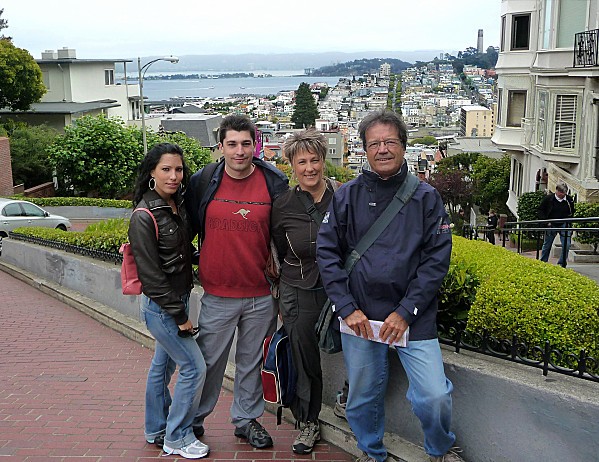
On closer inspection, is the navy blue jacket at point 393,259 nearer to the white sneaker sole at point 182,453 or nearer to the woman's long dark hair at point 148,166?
the woman's long dark hair at point 148,166

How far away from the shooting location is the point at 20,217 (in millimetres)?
19344

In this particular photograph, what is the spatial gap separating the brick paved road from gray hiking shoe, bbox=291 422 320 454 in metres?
0.05

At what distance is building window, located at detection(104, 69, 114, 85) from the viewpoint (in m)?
54.2

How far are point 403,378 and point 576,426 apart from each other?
1.11 m

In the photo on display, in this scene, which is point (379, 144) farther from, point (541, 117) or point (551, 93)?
point (541, 117)

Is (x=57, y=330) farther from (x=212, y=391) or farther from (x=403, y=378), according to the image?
(x=403, y=378)

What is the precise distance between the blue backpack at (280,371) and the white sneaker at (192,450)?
0.51 m

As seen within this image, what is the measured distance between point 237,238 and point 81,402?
2.18m

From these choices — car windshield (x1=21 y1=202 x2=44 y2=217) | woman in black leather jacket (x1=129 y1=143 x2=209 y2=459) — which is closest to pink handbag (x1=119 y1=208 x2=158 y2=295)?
woman in black leather jacket (x1=129 y1=143 x2=209 y2=459)

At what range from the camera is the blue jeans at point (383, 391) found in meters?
3.81

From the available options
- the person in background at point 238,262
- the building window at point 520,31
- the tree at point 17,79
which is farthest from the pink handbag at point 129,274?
the tree at point 17,79

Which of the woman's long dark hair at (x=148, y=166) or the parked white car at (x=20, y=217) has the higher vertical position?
the woman's long dark hair at (x=148, y=166)

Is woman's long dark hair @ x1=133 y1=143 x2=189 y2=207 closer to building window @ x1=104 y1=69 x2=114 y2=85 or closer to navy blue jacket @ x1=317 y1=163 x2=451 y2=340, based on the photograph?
navy blue jacket @ x1=317 y1=163 x2=451 y2=340

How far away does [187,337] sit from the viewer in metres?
4.46
